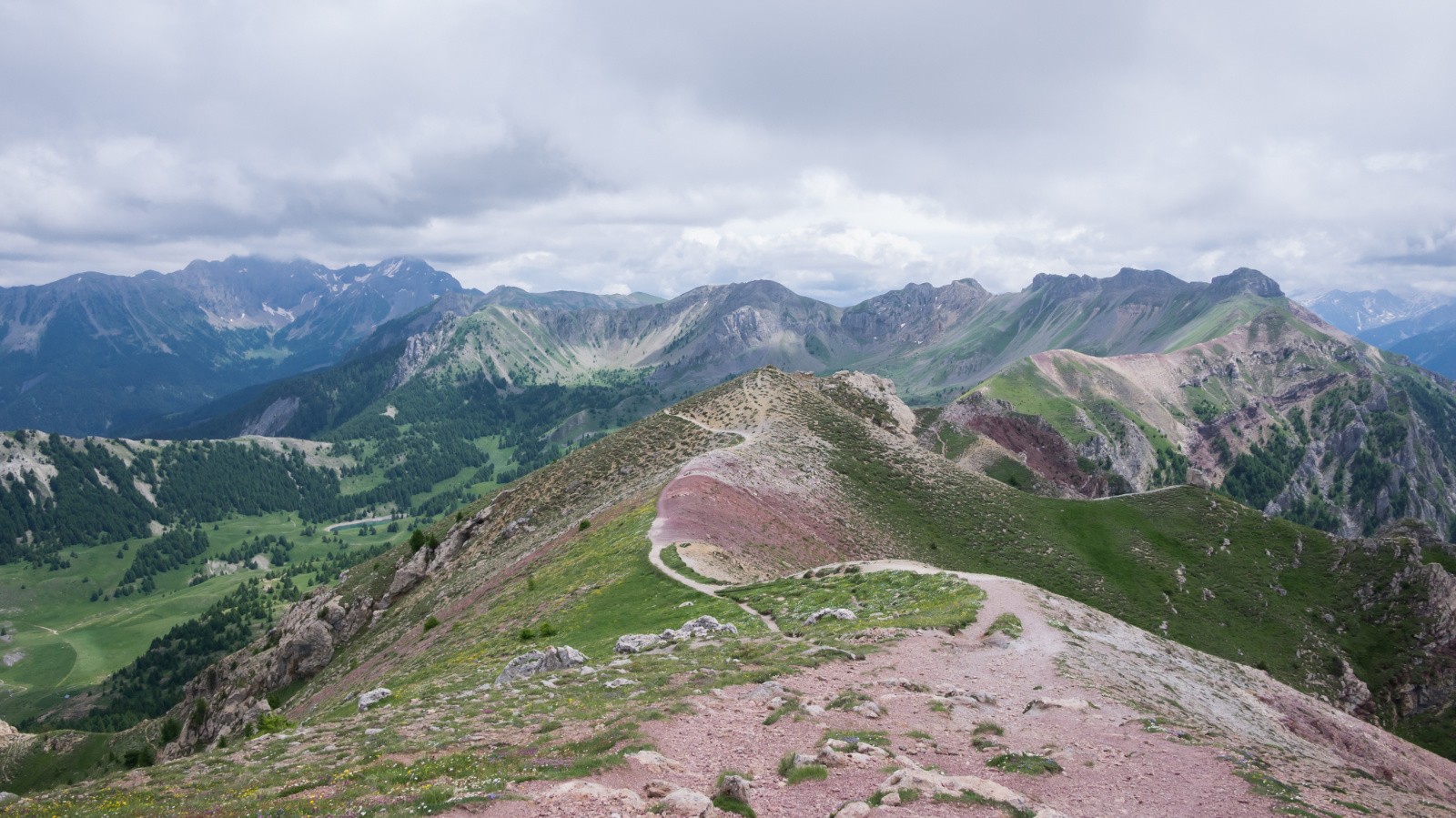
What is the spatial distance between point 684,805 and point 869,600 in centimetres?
2993

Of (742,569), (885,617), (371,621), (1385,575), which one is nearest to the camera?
(885,617)

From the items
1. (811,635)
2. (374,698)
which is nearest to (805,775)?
(811,635)

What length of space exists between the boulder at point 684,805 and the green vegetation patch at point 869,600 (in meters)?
19.6

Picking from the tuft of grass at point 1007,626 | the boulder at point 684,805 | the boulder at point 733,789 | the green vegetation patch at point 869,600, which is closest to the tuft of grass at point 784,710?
the boulder at point 733,789

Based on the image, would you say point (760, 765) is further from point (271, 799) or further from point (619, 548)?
point (619, 548)

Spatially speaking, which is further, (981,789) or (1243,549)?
(1243,549)

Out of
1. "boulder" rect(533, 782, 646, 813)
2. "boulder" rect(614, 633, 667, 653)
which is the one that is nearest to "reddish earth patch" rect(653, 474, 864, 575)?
"boulder" rect(614, 633, 667, 653)

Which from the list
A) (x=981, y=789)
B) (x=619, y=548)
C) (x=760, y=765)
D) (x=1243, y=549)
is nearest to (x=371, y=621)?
(x=619, y=548)

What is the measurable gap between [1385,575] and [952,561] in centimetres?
5794

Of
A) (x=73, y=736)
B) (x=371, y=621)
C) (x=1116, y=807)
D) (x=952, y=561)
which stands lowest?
(x=73, y=736)

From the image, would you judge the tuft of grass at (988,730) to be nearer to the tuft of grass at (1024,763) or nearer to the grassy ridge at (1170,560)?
the tuft of grass at (1024,763)

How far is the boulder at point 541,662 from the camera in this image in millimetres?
34062

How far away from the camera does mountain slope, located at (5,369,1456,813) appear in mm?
21125

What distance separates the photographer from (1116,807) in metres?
18.2
